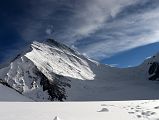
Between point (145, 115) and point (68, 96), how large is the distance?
178881mm

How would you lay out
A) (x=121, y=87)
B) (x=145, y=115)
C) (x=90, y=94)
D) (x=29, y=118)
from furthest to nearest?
(x=121, y=87) → (x=90, y=94) → (x=145, y=115) → (x=29, y=118)

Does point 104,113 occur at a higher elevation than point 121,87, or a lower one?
lower

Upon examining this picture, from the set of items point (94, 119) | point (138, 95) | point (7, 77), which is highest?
point (7, 77)

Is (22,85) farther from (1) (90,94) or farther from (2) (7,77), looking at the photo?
(1) (90,94)

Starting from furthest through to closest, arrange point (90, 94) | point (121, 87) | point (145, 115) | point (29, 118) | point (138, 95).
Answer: point (121, 87)
point (90, 94)
point (138, 95)
point (145, 115)
point (29, 118)

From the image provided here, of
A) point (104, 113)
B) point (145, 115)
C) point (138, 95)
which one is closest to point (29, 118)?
point (104, 113)

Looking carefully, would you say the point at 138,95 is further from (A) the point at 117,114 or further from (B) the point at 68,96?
(A) the point at 117,114

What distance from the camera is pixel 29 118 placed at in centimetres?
1118

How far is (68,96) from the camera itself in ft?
626

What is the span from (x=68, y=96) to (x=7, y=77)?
3678cm

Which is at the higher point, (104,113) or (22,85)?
(22,85)

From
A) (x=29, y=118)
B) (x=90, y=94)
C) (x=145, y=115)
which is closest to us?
(x=29, y=118)

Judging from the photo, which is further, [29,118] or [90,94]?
[90,94]

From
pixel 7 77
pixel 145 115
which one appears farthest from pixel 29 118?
pixel 7 77
